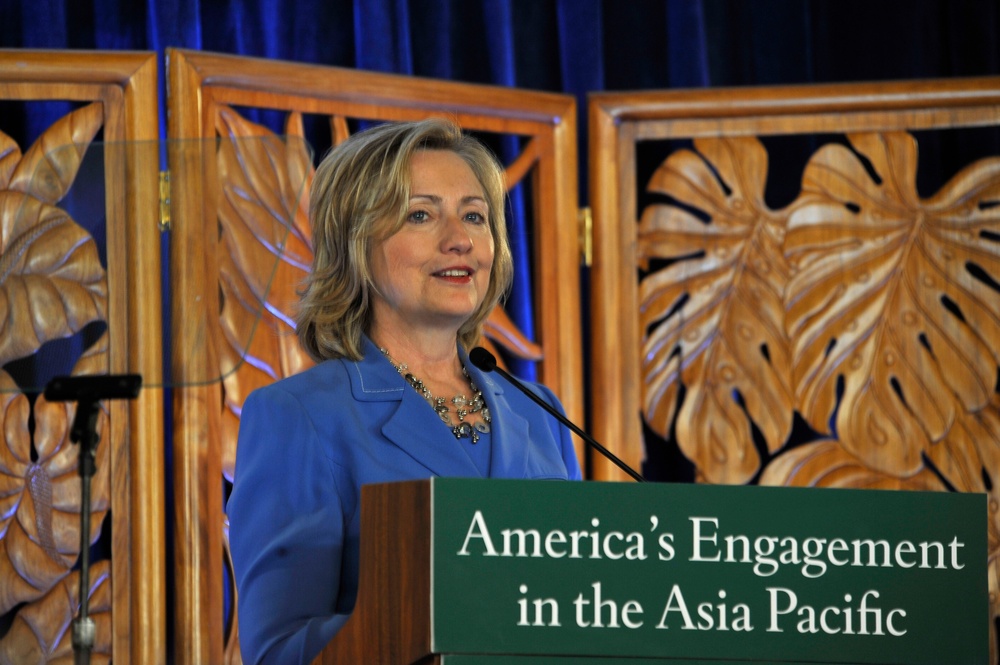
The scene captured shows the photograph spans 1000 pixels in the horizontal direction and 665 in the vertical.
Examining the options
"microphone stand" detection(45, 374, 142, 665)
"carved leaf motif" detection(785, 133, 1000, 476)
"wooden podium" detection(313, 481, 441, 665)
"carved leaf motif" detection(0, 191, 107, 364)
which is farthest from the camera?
"carved leaf motif" detection(785, 133, 1000, 476)

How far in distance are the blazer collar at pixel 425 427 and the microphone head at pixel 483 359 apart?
0.32 ft

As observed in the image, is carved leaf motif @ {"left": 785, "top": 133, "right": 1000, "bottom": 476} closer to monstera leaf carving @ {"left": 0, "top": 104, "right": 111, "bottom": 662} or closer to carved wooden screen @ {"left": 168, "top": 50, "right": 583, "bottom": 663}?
carved wooden screen @ {"left": 168, "top": 50, "right": 583, "bottom": 663}

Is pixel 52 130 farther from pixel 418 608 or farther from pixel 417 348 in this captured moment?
pixel 418 608

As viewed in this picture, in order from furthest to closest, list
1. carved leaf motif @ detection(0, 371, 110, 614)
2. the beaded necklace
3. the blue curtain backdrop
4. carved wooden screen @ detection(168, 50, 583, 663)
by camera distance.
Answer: the blue curtain backdrop, carved leaf motif @ detection(0, 371, 110, 614), the beaded necklace, carved wooden screen @ detection(168, 50, 583, 663)

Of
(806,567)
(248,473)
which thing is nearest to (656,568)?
(806,567)

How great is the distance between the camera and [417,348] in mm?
2123

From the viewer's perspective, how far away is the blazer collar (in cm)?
191

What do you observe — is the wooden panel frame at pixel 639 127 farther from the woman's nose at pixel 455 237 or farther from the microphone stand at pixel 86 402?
the microphone stand at pixel 86 402

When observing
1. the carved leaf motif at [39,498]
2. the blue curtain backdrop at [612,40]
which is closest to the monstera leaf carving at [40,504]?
the carved leaf motif at [39,498]

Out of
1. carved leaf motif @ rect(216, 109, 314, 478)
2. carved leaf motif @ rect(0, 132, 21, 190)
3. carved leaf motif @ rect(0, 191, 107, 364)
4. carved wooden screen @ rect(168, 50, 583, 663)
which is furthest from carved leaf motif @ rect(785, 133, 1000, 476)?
carved leaf motif @ rect(0, 191, 107, 364)

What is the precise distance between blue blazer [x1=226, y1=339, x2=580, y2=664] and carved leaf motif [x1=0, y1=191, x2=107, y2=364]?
30 cm

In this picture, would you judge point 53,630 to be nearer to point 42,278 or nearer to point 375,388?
point 375,388

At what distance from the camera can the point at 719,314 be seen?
10.9ft

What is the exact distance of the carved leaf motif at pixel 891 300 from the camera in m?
3.26
